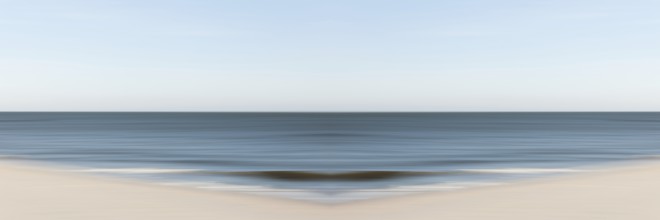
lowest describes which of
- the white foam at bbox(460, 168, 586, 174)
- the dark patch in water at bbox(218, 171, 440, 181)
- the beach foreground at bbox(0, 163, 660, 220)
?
the beach foreground at bbox(0, 163, 660, 220)

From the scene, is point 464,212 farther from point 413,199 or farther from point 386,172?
point 386,172

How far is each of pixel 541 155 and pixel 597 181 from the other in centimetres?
878

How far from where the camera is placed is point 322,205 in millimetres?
A: 6133

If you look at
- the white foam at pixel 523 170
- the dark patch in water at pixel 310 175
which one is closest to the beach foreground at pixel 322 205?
the dark patch in water at pixel 310 175

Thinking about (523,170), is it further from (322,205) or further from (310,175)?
(322,205)

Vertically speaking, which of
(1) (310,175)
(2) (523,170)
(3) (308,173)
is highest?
(2) (523,170)

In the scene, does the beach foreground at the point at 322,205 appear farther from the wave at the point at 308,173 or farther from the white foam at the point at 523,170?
the white foam at the point at 523,170

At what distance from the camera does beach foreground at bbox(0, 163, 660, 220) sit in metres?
5.50

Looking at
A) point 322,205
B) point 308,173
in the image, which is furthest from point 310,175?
point 322,205

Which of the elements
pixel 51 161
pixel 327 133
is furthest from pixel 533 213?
pixel 51 161

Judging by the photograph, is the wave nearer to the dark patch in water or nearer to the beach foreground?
the dark patch in water

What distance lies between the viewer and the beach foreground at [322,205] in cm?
550

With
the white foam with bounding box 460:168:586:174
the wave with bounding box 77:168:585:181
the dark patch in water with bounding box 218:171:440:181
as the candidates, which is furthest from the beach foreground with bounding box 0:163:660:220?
the white foam with bounding box 460:168:586:174

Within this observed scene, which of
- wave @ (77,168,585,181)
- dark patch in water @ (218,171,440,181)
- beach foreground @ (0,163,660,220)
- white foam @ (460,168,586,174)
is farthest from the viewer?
white foam @ (460,168,586,174)
